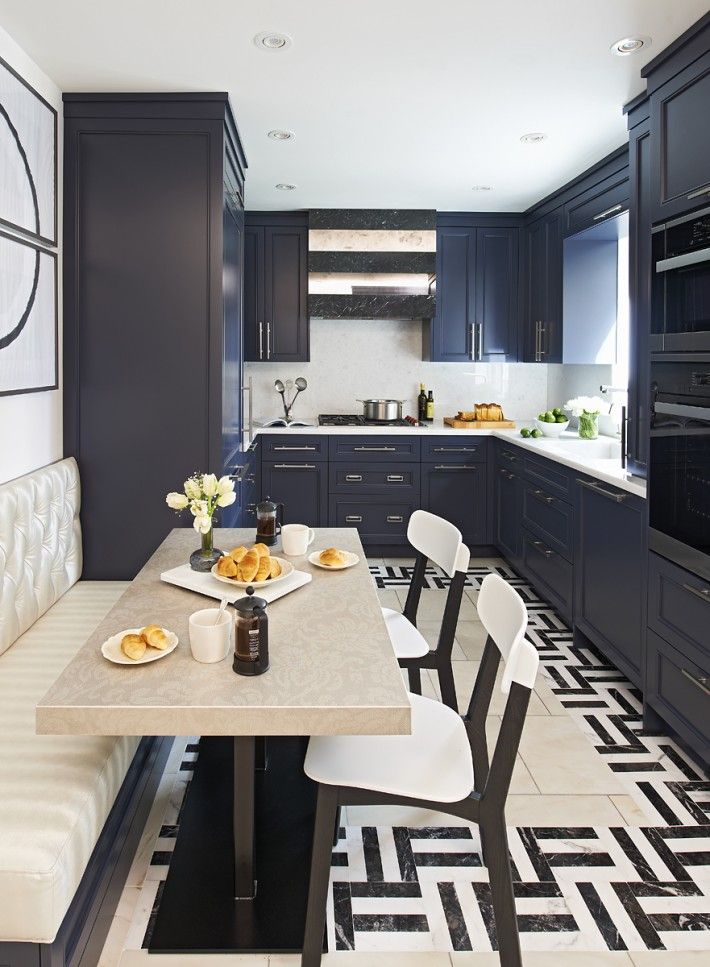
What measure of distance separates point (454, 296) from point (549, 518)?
2.23 meters

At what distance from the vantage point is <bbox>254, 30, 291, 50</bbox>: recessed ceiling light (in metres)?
2.80

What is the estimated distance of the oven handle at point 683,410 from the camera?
2549 mm

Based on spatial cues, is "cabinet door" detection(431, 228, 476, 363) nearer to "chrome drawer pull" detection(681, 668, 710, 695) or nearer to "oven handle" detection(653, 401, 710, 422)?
"oven handle" detection(653, 401, 710, 422)

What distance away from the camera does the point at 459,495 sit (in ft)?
18.9

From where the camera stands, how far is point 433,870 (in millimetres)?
2139

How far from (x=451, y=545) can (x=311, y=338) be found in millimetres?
3954

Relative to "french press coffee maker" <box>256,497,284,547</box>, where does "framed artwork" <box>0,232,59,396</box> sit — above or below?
above

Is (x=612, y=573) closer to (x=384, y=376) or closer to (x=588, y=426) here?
(x=588, y=426)

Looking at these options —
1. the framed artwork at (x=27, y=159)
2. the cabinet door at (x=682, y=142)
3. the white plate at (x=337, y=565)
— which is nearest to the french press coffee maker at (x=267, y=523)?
the white plate at (x=337, y=565)

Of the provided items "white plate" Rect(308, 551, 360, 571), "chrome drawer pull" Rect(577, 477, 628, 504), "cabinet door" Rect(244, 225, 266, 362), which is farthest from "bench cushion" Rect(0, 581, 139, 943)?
"cabinet door" Rect(244, 225, 266, 362)

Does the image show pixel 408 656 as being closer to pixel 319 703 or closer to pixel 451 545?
pixel 451 545

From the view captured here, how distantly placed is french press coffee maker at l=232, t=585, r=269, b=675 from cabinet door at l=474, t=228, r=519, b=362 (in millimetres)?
4617

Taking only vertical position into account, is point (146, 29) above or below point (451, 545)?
above

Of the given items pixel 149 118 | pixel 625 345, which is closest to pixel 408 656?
pixel 149 118
